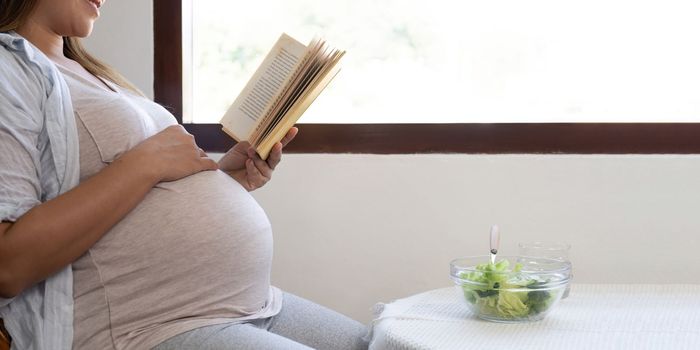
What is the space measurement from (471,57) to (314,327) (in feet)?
3.19

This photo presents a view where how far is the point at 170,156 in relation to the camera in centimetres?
132

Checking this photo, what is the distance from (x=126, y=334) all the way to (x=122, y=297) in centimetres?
6

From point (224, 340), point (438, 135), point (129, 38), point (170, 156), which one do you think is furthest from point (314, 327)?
point (129, 38)

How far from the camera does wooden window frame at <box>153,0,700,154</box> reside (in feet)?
6.30

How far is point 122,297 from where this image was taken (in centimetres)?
122

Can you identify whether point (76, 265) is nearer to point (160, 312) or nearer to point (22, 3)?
point (160, 312)

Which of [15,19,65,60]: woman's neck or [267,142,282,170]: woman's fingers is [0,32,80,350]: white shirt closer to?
[15,19,65,60]: woman's neck

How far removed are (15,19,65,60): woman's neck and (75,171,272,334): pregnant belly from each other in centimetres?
42

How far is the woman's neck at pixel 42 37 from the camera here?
1490mm

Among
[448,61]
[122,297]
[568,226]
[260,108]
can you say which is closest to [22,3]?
[260,108]

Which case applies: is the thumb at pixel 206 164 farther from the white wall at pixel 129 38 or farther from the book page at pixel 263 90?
the white wall at pixel 129 38

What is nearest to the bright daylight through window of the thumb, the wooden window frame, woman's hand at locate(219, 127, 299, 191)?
the wooden window frame

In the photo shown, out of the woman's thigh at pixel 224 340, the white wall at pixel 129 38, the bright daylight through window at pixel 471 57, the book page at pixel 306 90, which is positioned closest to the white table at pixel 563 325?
the woman's thigh at pixel 224 340

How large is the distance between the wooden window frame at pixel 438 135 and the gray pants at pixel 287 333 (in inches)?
23.5
